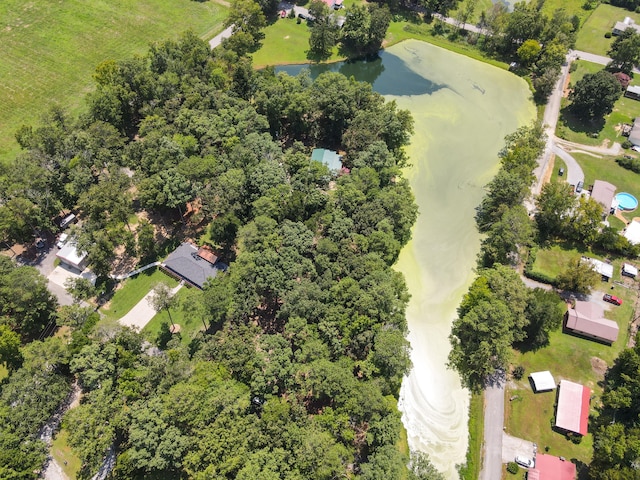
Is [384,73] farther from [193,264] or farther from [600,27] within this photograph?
[193,264]

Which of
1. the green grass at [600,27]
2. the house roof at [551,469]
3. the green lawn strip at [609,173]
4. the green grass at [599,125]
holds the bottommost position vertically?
the house roof at [551,469]

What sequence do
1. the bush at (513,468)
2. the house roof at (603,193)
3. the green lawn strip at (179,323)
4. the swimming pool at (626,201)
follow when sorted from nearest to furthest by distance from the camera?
1. the bush at (513,468)
2. the green lawn strip at (179,323)
3. the house roof at (603,193)
4. the swimming pool at (626,201)

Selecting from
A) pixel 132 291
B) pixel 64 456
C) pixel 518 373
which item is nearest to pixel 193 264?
pixel 132 291

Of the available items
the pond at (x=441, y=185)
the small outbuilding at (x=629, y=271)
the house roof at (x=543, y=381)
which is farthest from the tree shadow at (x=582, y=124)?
the house roof at (x=543, y=381)

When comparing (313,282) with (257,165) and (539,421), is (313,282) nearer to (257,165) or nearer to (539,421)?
(257,165)

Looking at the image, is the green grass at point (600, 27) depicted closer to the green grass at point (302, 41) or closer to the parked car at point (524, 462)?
the green grass at point (302, 41)

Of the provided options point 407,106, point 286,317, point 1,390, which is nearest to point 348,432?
point 286,317

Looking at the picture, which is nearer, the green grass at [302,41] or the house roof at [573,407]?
the house roof at [573,407]

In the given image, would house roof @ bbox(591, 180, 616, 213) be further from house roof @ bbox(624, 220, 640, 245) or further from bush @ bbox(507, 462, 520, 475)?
bush @ bbox(507, 462, 520, 475)
